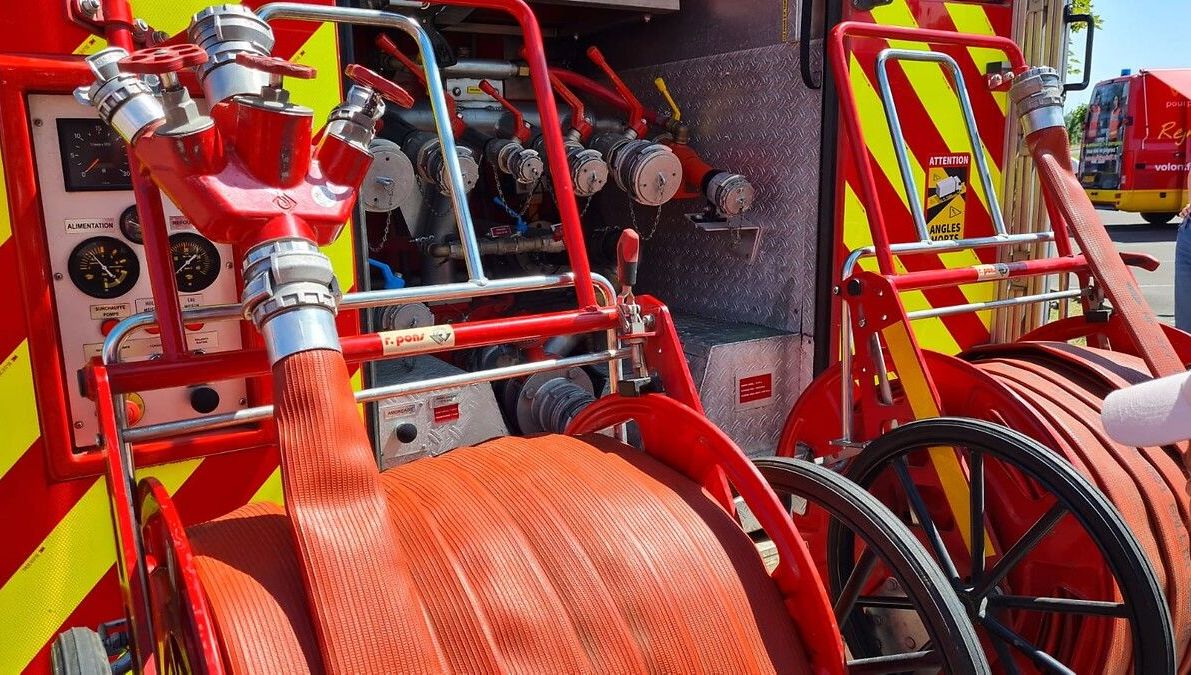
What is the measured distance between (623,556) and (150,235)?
89 centimetres

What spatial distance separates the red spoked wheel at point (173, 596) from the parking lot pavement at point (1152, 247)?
6.31 metres

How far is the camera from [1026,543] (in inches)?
69.1

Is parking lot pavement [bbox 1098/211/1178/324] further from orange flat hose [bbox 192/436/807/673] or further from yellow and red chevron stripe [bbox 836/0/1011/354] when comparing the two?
orange flat hose [bbox 192/436/807/673]

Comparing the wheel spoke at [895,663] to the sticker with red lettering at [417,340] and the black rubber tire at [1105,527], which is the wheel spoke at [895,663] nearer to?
the black rubber tire at [1105,527]

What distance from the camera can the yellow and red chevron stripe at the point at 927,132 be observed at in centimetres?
302

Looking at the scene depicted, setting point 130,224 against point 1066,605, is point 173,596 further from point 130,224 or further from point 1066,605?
point 1066,605

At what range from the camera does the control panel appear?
5.61 ft

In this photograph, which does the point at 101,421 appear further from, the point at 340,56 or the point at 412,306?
the point at 412,306

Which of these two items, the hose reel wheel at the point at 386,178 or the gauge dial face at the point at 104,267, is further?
the hose reel wheel at the point at 386,178

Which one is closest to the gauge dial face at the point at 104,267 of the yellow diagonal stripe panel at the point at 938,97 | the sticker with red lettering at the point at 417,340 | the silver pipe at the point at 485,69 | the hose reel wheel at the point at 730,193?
the sticker with red lettering at the point at 417,340

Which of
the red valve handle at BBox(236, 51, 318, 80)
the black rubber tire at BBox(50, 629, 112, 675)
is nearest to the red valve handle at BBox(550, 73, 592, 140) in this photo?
the red valve handle at BBox(236, 51, 318, 80)

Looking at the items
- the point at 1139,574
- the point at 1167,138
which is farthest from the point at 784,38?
the point at 1167,138

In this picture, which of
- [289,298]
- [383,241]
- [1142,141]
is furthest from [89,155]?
[1142,141]

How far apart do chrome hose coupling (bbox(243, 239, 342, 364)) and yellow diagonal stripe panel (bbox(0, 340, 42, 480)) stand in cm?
83
